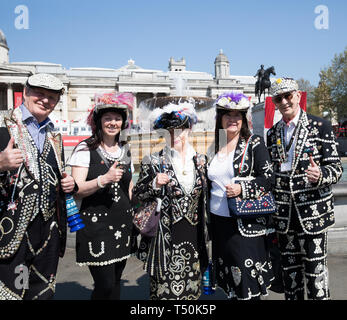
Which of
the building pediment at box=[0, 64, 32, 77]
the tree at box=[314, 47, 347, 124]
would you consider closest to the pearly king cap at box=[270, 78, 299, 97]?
the tree at box=[314, 47, 347, 124]

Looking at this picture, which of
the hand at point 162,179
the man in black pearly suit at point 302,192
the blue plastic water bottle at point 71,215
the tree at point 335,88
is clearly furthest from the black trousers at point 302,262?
the tree at point 335,88

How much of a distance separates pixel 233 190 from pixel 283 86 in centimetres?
100

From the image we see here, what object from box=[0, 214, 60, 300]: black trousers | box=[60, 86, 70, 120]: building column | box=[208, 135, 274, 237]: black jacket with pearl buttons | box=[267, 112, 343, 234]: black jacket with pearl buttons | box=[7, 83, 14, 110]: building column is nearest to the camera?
box=[0, 214, 60, 300]: black trousers

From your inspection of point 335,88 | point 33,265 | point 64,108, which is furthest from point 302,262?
point 64,108

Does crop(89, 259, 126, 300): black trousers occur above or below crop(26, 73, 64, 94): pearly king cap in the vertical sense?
below

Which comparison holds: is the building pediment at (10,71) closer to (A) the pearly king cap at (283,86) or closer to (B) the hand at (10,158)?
(B) the hand at (10,158)

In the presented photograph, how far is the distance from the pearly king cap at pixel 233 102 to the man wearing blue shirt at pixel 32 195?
4.20 feet

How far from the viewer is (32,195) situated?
2117mm

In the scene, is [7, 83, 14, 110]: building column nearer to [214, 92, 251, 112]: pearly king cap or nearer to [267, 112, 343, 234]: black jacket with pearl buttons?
[214, 92, 251, 112]: pearly king cap

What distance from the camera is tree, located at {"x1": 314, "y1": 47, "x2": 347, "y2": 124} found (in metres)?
33.8

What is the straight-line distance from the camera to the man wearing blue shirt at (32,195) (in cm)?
202

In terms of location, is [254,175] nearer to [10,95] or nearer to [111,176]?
[111,176]
